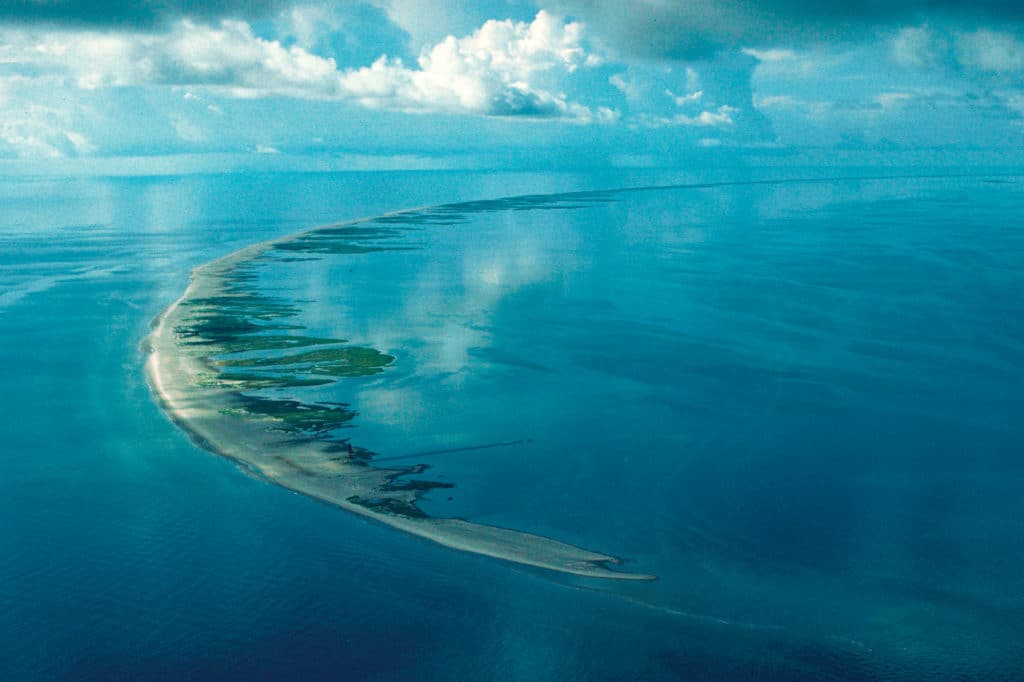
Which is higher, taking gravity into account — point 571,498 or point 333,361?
point 333,361

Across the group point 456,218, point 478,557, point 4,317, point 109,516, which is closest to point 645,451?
point 478,557

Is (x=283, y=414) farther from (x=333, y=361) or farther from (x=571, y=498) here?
(x=571, y=498)

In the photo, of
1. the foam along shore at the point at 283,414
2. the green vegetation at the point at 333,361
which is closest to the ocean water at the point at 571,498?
the foam along shore at the point at 283,414

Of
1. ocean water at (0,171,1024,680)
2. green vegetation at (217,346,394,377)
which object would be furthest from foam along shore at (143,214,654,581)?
ocean water at (0,171,1024,680)

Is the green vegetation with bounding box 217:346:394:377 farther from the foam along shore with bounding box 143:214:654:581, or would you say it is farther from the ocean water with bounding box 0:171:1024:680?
the ocean water with bounding box 0:171:1024:680

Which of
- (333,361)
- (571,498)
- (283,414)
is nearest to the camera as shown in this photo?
(571,498)

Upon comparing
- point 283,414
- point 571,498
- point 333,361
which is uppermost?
point 333,361

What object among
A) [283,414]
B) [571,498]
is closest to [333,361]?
[283,414]
